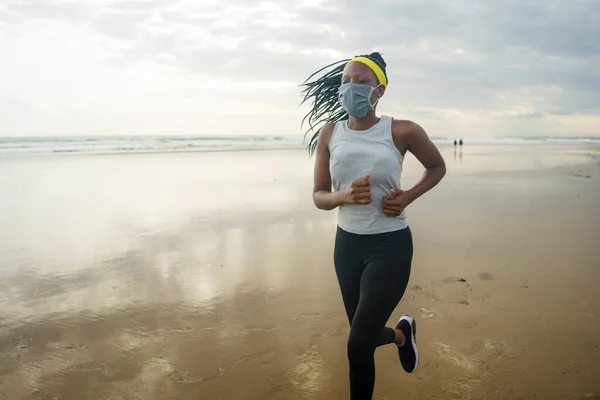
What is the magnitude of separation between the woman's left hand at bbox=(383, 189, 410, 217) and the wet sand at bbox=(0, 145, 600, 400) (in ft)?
4.86

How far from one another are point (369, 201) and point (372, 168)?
23cm

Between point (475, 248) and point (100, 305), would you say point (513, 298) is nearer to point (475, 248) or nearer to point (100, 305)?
point (475, 248)

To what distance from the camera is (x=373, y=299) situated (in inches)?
111

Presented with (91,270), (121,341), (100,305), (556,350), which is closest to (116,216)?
(91,270)

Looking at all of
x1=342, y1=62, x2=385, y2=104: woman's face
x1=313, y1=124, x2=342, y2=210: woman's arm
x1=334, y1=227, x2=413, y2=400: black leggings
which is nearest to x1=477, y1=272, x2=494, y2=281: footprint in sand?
x1=334, y1=227, x2=413, y2=400: black leggings

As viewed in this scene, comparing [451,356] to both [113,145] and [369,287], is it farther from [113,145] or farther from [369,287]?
[113,145]

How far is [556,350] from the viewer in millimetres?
3977

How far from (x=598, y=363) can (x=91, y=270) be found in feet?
19.1

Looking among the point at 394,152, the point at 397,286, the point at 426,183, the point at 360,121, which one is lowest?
the point at 397,286

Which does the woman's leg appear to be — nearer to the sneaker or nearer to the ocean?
the sneaker

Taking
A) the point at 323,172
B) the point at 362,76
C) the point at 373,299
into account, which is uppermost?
the point at 362,76

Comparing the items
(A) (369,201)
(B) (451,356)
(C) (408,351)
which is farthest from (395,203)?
(B) (451,356)

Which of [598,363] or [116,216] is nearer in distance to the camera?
[598,363]

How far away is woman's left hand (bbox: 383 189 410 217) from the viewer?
2.83 metres
